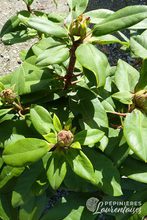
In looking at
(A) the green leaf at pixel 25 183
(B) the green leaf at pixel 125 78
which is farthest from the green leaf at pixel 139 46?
(A) the green leaf at pixel 25 183

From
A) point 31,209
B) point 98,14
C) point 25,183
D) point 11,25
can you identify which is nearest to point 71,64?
point 98,14

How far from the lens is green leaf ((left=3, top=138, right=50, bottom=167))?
1.17 meters

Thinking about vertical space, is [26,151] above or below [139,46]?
below

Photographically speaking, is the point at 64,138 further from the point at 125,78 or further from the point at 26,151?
the point at 125,78

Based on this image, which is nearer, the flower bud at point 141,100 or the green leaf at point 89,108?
the flower bud at point 141,100

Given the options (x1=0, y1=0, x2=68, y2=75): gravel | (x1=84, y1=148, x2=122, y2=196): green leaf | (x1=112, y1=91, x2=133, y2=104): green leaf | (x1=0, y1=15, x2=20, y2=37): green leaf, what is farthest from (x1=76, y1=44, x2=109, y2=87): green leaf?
(x1=0, y1=0, x2=68, y2=75): gravel

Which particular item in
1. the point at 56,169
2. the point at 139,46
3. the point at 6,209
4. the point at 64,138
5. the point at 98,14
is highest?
the point at 98,14

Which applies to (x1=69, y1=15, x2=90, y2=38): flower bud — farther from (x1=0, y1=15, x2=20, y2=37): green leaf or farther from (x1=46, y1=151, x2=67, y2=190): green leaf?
(x1=0, y1=15, x2=20, y2=37): green leaf

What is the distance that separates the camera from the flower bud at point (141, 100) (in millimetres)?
1250

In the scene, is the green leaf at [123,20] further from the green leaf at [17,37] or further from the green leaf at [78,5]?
the green leaf at [17,37]

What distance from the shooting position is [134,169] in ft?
4.78

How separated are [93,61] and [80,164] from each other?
32 centimetres

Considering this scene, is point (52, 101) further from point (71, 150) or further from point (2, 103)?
point (71, 150)

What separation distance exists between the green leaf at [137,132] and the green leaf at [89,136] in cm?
9
